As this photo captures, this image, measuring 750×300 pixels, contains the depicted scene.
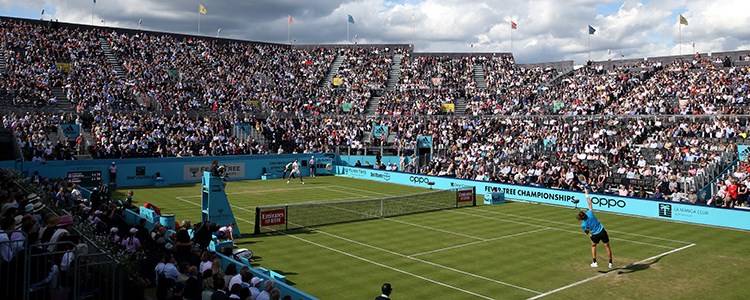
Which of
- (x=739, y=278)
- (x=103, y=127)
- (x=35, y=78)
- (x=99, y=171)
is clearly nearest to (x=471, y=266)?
(x=739, y=278)

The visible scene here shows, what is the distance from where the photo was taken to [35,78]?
49.7 m

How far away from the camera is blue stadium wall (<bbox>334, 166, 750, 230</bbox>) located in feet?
85.3

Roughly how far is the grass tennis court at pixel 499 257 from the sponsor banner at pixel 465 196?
1812 mm

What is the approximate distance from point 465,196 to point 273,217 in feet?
41.1

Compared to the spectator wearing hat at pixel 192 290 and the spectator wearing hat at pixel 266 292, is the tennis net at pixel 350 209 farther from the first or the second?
the spectator wearing hat at pixel 192 290

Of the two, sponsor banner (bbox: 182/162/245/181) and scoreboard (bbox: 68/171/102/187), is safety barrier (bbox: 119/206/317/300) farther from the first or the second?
sponsor banner (bbox: 182/162/245/181)

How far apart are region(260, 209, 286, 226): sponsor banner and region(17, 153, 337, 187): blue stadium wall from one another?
20.3m

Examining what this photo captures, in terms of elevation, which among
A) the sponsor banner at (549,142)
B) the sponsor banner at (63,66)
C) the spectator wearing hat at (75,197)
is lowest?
the spectator wearing hat at (75,197)

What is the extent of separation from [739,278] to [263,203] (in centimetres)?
2310

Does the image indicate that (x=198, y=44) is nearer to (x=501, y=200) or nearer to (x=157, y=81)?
(x=157, y=81)

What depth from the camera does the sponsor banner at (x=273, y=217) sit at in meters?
23.7

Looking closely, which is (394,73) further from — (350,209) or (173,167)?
(350,209)

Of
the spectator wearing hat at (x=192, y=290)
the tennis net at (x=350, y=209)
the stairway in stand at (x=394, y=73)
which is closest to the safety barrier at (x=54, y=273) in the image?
the spectator wearing hat at (x=192, y=290)

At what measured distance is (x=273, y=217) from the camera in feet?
78.9
